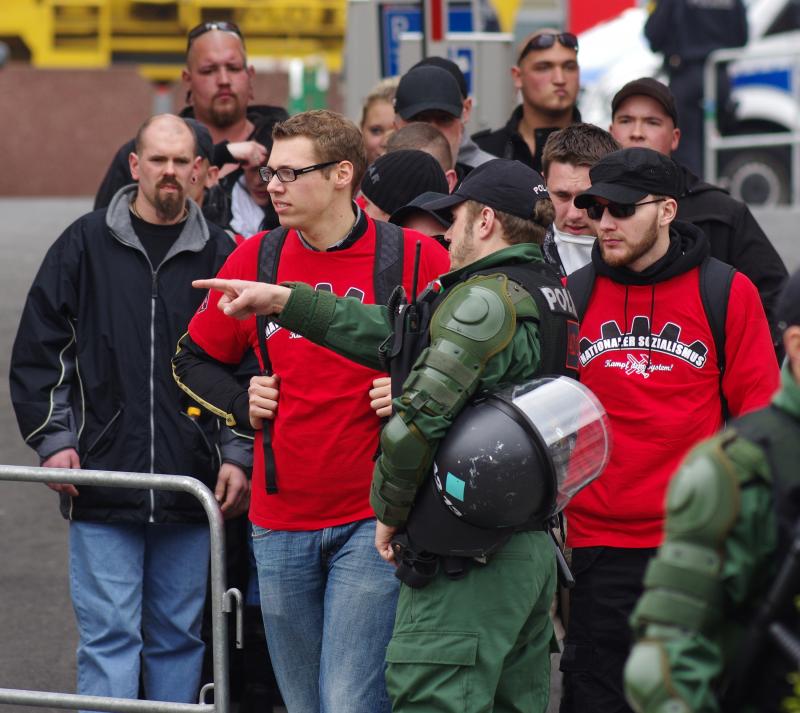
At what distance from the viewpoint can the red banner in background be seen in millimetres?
20312

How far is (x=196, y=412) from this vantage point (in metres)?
5.35

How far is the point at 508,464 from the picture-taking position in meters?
3.81

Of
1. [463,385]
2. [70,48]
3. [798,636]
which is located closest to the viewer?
[798,636]

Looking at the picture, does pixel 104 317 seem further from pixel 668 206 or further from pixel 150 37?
pixel 150 37

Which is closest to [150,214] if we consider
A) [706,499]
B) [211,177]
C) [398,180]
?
[211,177]

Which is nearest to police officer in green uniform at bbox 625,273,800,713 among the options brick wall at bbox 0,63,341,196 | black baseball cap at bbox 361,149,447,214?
black baseball cap at bbox 361,149,447,214

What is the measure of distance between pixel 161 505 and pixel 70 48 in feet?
55.5

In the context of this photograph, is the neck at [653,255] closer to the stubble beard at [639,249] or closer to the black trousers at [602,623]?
the stubble beard at [639,249]

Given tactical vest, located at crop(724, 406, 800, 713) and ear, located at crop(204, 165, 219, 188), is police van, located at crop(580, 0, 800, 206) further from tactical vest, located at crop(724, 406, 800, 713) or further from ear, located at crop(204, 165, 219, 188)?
tactical vest, located at crop(724, 406, 800, 713)

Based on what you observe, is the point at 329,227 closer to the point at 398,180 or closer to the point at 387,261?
the point at 387,261

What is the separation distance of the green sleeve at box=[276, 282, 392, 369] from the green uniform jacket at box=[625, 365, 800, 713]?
155 centimetres

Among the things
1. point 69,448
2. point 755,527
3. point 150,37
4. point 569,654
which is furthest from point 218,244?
point 150,37

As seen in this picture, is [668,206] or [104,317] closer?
[668,206]

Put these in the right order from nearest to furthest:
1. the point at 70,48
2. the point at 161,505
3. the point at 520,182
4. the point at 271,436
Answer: the point at 520,182 → the point at 271,436 → the point at 161,505 → the point at 70,48
